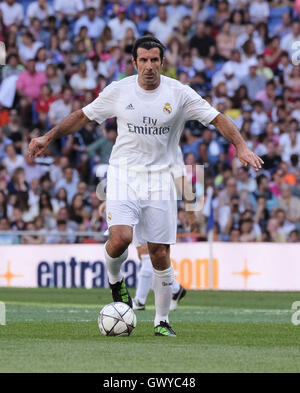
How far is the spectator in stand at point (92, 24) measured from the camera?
25.7 meters

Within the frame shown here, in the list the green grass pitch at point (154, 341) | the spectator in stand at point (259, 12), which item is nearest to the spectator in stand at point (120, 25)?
the spectator in stand at point (259, 12)

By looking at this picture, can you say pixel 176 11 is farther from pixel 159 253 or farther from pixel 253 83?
pixel 159 253

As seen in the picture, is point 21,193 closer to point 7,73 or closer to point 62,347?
point 7,73

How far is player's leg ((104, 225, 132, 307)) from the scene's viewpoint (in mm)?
10211

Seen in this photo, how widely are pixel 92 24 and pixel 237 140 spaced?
16111 millimetres

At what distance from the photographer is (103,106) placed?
10.5m

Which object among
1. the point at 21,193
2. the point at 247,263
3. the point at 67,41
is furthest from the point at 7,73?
the point at 247,263

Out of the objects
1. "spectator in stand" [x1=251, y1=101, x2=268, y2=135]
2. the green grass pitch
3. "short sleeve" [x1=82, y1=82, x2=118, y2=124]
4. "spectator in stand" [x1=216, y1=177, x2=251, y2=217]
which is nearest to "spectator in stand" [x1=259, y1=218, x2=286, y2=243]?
"spectator in stand" [x1=216, y1=177, x2=251, y2=217]

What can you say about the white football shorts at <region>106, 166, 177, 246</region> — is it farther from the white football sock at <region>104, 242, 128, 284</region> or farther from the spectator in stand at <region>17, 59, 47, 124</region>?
the spectator in stand at <region>17, 59, 47, 124</region>

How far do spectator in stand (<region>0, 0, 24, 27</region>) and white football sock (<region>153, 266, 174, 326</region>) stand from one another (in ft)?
54.0

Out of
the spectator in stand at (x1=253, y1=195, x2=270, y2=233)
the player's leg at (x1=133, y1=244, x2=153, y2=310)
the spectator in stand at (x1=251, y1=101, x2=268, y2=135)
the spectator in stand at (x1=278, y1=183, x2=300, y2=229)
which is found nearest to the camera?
the player's leg at (x1=133, y1=244, x2=153, y2=310)

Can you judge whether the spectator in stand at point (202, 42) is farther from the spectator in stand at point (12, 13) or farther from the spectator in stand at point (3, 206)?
the spectator in stand at point (3, 206)

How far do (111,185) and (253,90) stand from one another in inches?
548

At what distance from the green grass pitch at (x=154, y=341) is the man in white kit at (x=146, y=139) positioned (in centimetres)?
82
